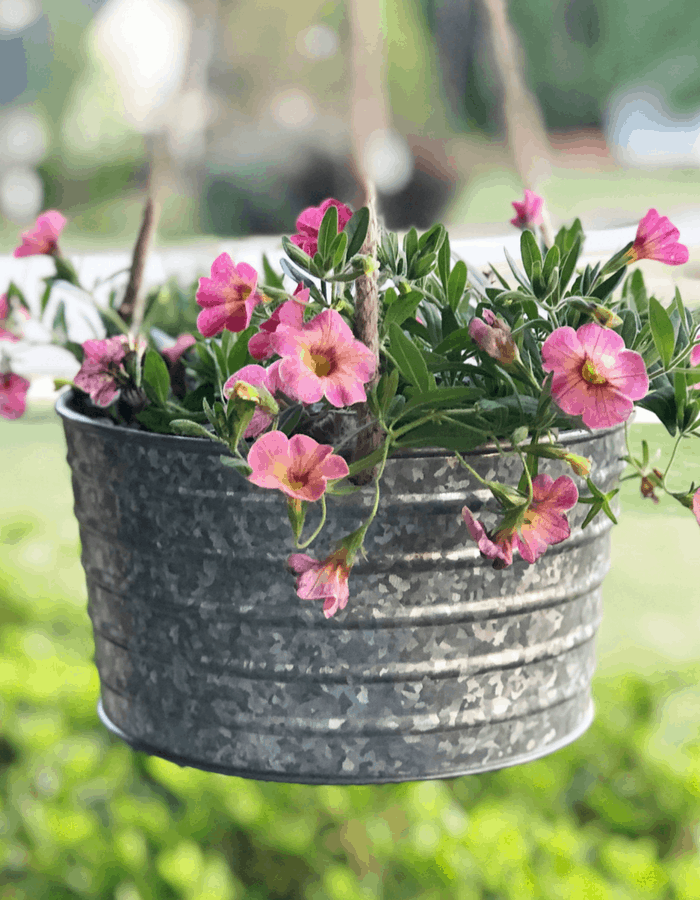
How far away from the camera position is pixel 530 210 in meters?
0.77

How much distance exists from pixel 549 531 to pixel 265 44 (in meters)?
8.88

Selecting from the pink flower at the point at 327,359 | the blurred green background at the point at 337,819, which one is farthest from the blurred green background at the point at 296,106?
the pink flower at the point at 327,359

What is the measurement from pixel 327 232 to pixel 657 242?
8.3 inches

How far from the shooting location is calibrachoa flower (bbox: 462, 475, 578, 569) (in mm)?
521

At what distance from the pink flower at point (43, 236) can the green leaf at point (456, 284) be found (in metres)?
0.34

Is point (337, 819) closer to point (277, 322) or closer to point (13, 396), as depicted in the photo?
point (13, 396)

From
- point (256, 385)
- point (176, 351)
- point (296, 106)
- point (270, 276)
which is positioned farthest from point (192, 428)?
point (296, 106)

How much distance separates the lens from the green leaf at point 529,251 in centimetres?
57

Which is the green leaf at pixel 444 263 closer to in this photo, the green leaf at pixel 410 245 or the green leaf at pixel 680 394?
the green leaf at pixel 410 245

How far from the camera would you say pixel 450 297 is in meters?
0.63

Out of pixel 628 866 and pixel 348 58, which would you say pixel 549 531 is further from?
pixel 628 866

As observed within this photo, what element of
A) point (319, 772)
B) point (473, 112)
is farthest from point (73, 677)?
point (473, 112)

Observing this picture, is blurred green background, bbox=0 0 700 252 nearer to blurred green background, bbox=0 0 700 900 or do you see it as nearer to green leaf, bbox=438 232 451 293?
blurred green background, bbox=0 0 700 900

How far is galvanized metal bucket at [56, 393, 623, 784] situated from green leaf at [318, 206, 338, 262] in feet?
0.42
